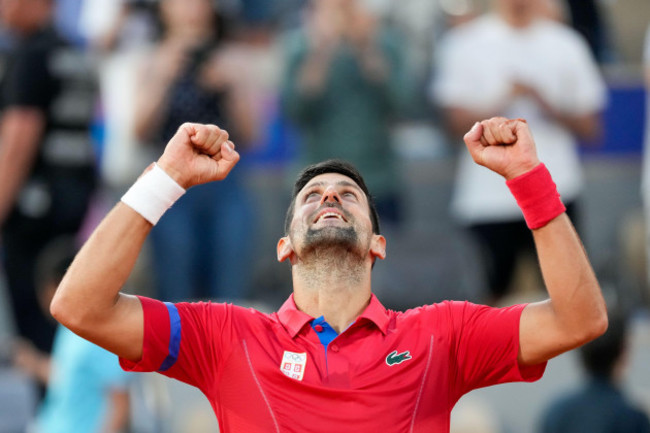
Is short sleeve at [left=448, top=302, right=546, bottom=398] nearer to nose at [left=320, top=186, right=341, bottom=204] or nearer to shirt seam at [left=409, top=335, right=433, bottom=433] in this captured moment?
shirt seam at [left=409, top=335, right=433, bottom=433]

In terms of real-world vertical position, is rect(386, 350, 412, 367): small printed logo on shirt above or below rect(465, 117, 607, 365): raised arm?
below

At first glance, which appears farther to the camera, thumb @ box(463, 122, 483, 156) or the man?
thumb @ box(463, 122, 483, 156)

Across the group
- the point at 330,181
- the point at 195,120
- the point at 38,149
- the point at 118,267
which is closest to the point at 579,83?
the point at 195,120

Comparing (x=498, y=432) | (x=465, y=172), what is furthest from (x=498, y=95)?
(x=498, y=432)

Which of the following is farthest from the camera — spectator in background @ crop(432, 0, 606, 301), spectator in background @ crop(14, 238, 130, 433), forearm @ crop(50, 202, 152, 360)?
spectator in background @ crop(432, 0, 606, 301)

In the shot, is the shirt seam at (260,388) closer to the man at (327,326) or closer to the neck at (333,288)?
the man at (327,326)

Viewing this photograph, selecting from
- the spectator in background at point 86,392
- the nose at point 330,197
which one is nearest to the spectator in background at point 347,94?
the spectator in background at point 86,392

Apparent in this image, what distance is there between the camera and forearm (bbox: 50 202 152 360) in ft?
10.4

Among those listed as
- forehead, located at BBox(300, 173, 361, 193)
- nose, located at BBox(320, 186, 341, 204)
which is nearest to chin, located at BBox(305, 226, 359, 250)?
nose, located at BBox(320, 186, 341, 204)

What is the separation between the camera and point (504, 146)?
3375 mm

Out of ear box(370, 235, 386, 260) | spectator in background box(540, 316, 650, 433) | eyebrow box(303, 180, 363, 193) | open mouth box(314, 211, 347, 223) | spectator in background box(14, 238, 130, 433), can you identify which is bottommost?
spectator in background box(14, 238, 130, 433)

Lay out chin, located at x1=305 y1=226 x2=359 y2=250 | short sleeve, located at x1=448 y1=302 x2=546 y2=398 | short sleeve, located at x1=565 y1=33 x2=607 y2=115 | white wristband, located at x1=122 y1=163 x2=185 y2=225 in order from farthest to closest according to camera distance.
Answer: short sleeve, located at x1=565 y1=33 x2=607 y2=115 < chin, located at x1=305 y1=226 x2=359 y2=250 < short sleeve, located at x1=448 y1=302 x2=546 y2=398 < white wristband, located at x1=122 y1=163 x2=185 y2=225

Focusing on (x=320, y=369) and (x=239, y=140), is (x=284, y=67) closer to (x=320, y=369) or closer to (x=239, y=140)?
(x=239, y=140)

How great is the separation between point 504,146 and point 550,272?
0.40m
